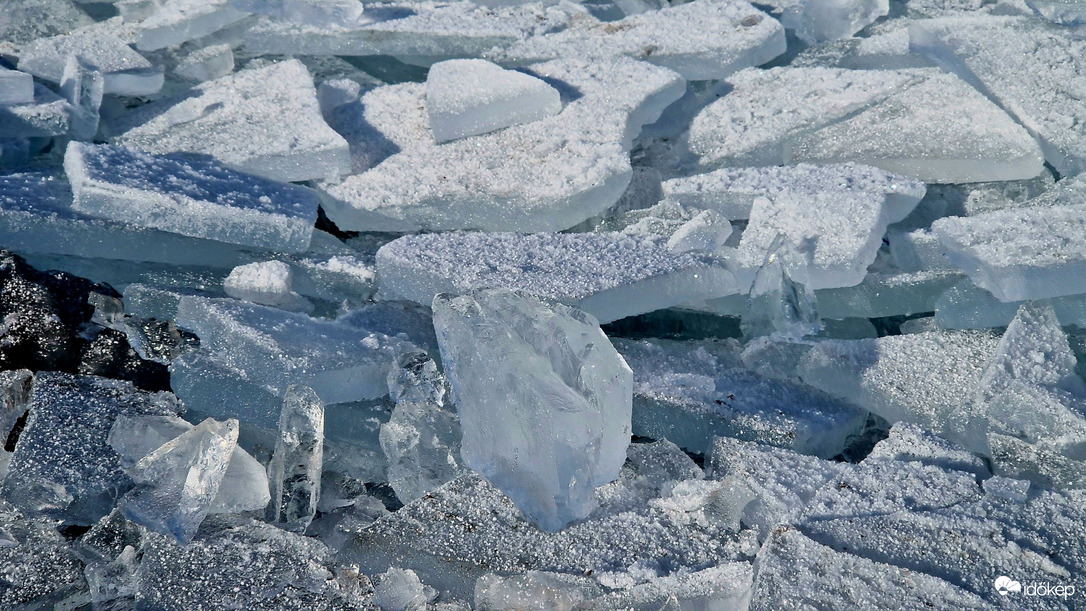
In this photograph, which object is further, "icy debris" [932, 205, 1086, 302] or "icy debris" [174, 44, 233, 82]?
"icy debris" [174, 44, 233, 82]

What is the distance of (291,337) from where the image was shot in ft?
4.75

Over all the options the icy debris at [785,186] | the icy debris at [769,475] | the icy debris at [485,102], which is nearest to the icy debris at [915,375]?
the icy debris at [769,475]

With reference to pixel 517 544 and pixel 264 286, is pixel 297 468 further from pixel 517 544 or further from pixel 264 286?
pixel 264 286

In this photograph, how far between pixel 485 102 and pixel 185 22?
922 mm

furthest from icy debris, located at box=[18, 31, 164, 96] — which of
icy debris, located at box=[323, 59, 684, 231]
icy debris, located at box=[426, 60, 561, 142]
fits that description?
icy debris, located at box=[426, 60, 561, 142]

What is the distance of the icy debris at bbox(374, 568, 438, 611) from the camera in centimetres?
112

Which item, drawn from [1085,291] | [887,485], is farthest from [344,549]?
[1085,291]

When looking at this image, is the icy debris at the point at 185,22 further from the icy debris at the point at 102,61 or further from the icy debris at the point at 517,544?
the icy debris at the point at 517,544

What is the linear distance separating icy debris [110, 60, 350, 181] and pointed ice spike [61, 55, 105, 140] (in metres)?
0.05

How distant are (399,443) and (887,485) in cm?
69

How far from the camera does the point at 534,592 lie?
1094mm

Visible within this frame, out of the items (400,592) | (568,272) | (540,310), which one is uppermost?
(540,310)

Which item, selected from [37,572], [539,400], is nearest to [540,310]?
[539,400]

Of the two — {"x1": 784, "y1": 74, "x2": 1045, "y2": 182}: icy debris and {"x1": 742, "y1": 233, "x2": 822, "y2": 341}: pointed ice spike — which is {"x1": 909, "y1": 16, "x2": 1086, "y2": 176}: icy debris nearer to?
{"x1": 784, "y1": 74, "x2": 1045, "y2": 182}: icy debris
